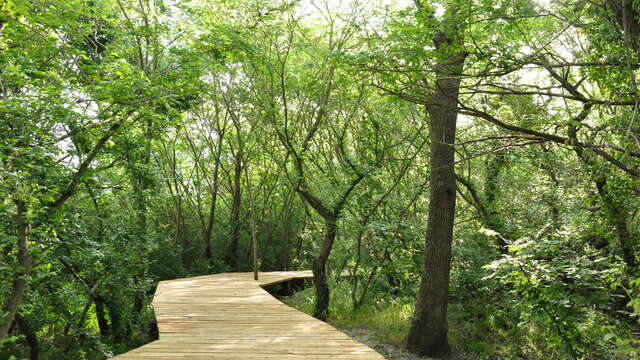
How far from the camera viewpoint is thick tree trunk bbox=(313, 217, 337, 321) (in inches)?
290

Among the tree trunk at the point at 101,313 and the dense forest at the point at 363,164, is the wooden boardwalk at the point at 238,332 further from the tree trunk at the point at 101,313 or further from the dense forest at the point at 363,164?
the dense forest at the point at 363,164

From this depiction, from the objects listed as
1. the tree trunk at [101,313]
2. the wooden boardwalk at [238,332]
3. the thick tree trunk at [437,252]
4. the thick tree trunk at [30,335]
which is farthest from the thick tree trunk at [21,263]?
the thick tree trunk at [437,252]

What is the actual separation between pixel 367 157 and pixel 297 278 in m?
3.12

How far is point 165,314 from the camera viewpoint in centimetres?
543

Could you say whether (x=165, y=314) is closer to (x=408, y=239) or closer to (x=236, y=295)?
(x=236, y=295)

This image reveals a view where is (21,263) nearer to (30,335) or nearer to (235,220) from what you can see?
(30,335)

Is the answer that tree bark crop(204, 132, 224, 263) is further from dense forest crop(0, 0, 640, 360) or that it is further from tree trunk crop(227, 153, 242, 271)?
tree trunk crop(227, 153, 242, 271)

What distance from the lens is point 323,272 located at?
748 cm

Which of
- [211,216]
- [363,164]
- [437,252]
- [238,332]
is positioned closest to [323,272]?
[363,164]

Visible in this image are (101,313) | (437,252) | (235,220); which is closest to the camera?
(437,252)

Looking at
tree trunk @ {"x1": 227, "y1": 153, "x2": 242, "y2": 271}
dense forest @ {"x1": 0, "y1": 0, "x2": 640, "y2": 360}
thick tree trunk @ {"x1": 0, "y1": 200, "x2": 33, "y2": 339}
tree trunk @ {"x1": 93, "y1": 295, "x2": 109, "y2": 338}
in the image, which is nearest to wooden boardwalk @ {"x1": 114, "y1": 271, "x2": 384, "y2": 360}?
tree trunk @ {"x1": 93, "y1": 295, "x2": 109, "y2": 338}

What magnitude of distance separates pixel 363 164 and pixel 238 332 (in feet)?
11.8

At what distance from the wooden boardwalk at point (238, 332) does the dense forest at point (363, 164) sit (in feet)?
3.45

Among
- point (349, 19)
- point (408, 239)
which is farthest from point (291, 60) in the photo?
point (408, 239)
